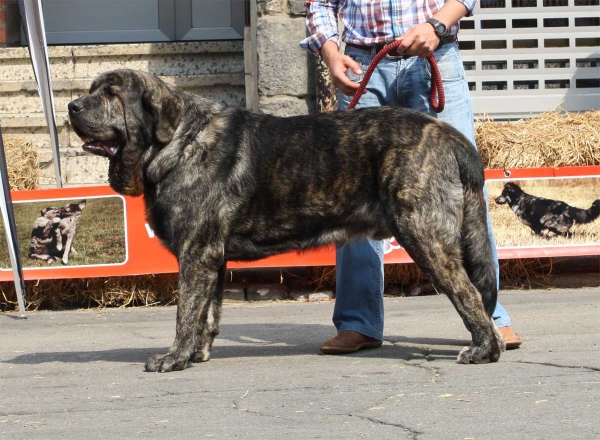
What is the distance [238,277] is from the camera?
8.01m

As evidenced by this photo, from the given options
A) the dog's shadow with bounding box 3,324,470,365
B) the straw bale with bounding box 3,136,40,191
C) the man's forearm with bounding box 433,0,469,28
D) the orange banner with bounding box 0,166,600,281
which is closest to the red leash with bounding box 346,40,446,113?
the man's forearm with bounding box 433,0,469,28

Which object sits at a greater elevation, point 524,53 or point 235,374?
point 524,53

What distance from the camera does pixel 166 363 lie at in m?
4.96

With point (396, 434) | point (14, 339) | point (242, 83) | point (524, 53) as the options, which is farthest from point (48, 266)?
point (524, 53)

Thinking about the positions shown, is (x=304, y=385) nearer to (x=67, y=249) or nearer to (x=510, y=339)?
(x=510, y=339)

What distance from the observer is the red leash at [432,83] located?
523cm

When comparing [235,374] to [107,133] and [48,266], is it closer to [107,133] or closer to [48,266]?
[107,133]

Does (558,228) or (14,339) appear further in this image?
(558,228)

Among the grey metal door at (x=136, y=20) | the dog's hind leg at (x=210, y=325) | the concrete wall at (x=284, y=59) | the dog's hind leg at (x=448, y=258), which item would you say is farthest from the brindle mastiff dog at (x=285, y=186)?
the grey metal door at (x=136, y=20)

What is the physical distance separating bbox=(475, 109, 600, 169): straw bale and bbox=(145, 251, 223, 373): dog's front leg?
3.69 metres

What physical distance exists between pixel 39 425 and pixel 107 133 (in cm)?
165

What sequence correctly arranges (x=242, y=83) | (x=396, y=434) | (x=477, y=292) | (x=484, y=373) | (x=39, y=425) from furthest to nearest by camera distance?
(x=242, y=83) < (x=477, y=292) < (x=484, y=373) < (x=39, y=425) < (x=396, y=434)

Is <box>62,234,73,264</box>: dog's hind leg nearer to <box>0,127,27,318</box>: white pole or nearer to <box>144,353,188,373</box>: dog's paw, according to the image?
<box>0,127,27,318</box>: white pole

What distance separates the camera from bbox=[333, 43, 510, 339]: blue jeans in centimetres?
539
